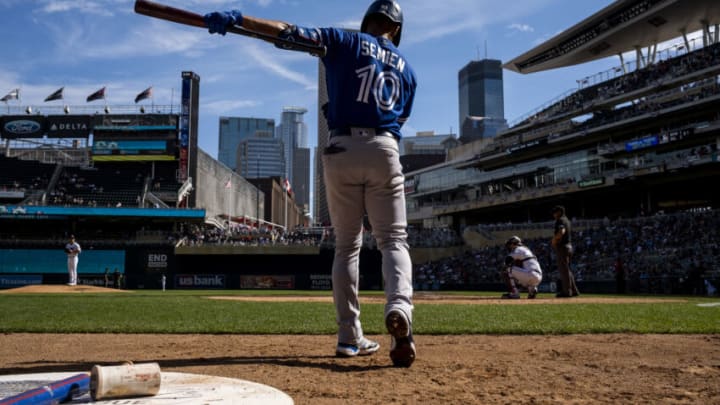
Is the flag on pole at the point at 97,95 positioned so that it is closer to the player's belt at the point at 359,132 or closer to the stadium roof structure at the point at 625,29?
the stadium roof structure at the point at 625,29

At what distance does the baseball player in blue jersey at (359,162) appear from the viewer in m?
3.64

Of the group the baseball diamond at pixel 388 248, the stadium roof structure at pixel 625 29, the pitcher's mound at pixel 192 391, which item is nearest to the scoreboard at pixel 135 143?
the baseball diamond at pixel 388 248

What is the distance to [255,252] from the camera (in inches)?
1657

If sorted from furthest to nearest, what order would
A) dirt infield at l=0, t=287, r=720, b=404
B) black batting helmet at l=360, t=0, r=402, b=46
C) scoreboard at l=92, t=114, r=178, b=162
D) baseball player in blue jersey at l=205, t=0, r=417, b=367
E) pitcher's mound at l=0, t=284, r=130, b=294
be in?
1. scoreboard at l=92, t=114, r=178, b=162
2. pitcher's mound at l=0, t=284, r=130, b=294
3. black batting helmet at l=360, t=0, r=402, b=46
4. baseball player in blue jersey at l=205, t=0, r=417, b=367
5. dirt infield at l=0, t=287, r=720, b=404

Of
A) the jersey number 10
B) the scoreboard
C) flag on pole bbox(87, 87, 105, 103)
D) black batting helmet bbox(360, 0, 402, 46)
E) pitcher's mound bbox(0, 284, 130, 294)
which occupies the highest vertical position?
flag on pole bbox(87, 87, 105, 103)

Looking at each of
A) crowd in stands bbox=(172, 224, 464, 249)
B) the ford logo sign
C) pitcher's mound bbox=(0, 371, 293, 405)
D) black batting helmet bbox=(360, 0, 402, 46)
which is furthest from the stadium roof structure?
the ford logo sign

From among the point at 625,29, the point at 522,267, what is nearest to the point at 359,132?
the point at 522,267

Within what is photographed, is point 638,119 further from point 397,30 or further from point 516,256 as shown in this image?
point 397,30

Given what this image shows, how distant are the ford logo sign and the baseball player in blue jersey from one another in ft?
187

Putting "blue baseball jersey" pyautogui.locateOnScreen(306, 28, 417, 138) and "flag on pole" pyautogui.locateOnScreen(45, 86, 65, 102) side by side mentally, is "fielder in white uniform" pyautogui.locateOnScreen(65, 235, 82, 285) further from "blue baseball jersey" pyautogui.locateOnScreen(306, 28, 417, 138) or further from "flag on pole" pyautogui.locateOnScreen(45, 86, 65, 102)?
"flag on pole" pyautogui.locateOnScreen(45, 86, 65, 102)

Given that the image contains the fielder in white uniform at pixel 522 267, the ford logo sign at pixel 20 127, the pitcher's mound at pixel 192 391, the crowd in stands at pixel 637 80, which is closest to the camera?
the pitcher's mound at pixel 192 391

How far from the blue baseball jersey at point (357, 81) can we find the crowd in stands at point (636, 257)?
20.6m

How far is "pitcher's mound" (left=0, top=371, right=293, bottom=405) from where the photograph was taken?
209 cm

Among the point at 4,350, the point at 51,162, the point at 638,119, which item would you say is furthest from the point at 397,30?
the point at 51,162
